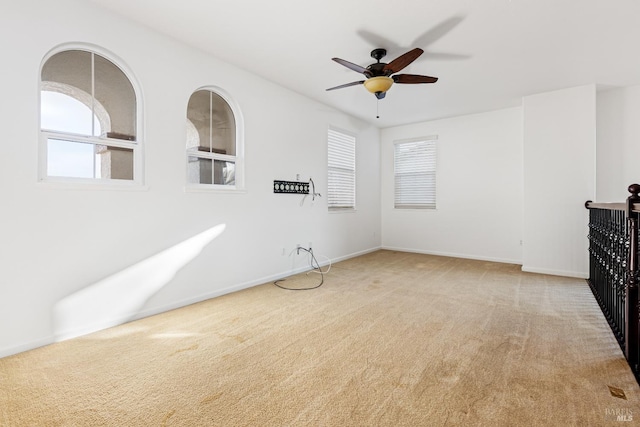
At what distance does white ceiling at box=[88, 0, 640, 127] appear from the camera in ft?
8.34

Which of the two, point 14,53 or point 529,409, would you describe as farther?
point 14,53

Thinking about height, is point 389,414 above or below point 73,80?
below

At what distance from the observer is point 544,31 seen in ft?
9.40

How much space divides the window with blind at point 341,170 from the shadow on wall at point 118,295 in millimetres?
2902

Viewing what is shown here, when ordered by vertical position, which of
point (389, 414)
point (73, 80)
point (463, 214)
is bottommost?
point (389, 414)

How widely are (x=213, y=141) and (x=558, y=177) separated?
5.03 metres

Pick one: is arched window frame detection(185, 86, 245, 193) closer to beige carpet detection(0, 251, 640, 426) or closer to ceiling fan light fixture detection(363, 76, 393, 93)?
beige carpet detection(0, 251, 640, 426)

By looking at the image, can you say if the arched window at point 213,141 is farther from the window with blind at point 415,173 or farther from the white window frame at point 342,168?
the window with blind at point 415,173

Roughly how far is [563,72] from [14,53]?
5.73 m

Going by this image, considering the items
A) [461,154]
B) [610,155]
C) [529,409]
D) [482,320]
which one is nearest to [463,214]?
[461,154]

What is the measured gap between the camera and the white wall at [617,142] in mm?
4328

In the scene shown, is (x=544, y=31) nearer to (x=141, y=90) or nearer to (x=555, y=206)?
(x=555, y=206)

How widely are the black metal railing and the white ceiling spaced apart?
1782 mm

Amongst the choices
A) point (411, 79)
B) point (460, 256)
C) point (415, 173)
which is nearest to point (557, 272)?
point (460, 256)
